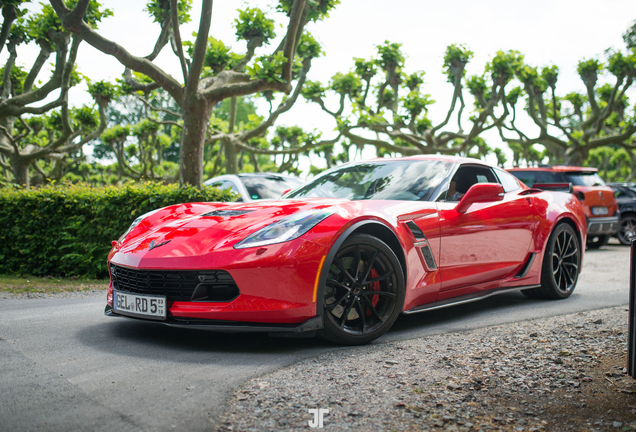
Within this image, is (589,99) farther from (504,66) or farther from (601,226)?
(601,226)

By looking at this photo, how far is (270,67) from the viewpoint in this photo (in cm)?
973

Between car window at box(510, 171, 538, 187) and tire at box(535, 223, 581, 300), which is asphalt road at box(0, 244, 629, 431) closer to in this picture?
tire at box(535, 223, 581, 300)

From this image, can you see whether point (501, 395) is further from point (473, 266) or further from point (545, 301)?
point (545, 301)

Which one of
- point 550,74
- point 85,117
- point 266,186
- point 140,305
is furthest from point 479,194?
point 550,74

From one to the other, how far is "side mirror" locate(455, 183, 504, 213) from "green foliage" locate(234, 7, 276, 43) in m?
9.82

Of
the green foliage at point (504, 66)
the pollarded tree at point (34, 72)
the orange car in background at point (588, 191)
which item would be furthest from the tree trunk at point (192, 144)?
the green foliage at point (504, 66)

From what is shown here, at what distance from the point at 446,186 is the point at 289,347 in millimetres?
1964

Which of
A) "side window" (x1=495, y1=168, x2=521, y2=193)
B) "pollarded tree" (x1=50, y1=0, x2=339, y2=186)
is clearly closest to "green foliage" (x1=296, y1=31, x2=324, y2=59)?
"pollarded tree" (x1=50, y1=0, x2=339, y2=186)

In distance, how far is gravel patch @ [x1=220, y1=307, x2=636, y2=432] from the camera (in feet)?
7.72

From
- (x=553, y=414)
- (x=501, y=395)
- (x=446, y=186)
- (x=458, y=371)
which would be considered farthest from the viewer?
(x=446, y=186)

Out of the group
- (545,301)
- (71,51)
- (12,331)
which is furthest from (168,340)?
(71,51)

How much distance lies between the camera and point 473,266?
458 centimetres

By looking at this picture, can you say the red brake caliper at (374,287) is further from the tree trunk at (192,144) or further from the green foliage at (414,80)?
the green foliage at (414,80)

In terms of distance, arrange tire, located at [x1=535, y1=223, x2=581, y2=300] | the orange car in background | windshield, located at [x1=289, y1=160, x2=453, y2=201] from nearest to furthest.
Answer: windshield, located at [x1=289, y1=160, x2=453, y2=201], tire, located at [x1=535, y1=223, x2=581, y2=300], the orange car in background
